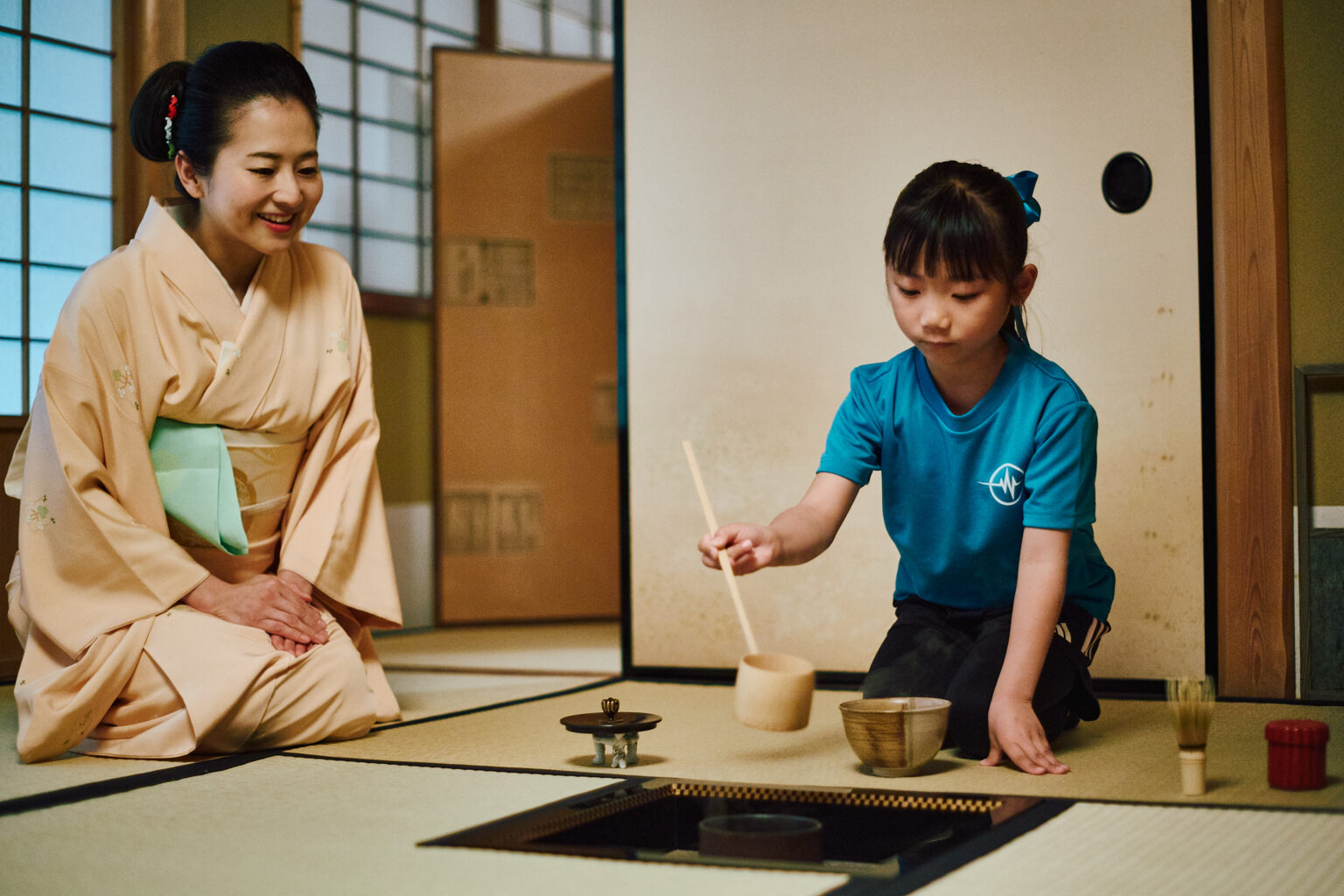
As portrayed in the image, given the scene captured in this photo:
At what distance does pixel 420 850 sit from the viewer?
4.70 ft

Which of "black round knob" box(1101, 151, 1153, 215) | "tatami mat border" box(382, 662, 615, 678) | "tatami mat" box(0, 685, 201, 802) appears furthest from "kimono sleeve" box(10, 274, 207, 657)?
"black round knob" box(1101, 151, 1153, 215)

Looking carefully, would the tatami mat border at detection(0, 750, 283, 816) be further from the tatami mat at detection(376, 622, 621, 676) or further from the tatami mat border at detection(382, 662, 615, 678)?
the tatami mat at detection(376, 622, 621, 676)

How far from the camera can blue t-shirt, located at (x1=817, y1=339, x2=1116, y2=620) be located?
6.50 feet

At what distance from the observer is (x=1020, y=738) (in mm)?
1851

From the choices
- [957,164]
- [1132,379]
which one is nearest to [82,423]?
[957,164]

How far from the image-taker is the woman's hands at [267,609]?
2229 millimetres

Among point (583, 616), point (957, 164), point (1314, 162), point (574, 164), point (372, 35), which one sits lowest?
point (583, 616)

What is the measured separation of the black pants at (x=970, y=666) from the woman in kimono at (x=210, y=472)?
3.09ft

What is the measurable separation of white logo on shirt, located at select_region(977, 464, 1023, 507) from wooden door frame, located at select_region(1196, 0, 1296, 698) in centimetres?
90

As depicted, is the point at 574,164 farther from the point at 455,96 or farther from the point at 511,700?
the point at 511,700

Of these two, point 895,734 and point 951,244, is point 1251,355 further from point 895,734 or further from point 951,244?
point 895,734

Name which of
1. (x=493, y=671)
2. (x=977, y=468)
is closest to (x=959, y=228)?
(x=977, y=468)

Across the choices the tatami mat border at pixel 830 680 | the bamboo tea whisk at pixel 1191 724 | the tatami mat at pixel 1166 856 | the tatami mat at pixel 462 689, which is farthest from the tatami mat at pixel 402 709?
the bamboo tea whisk at pixel 1191 724

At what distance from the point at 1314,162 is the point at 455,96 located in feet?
9.56
